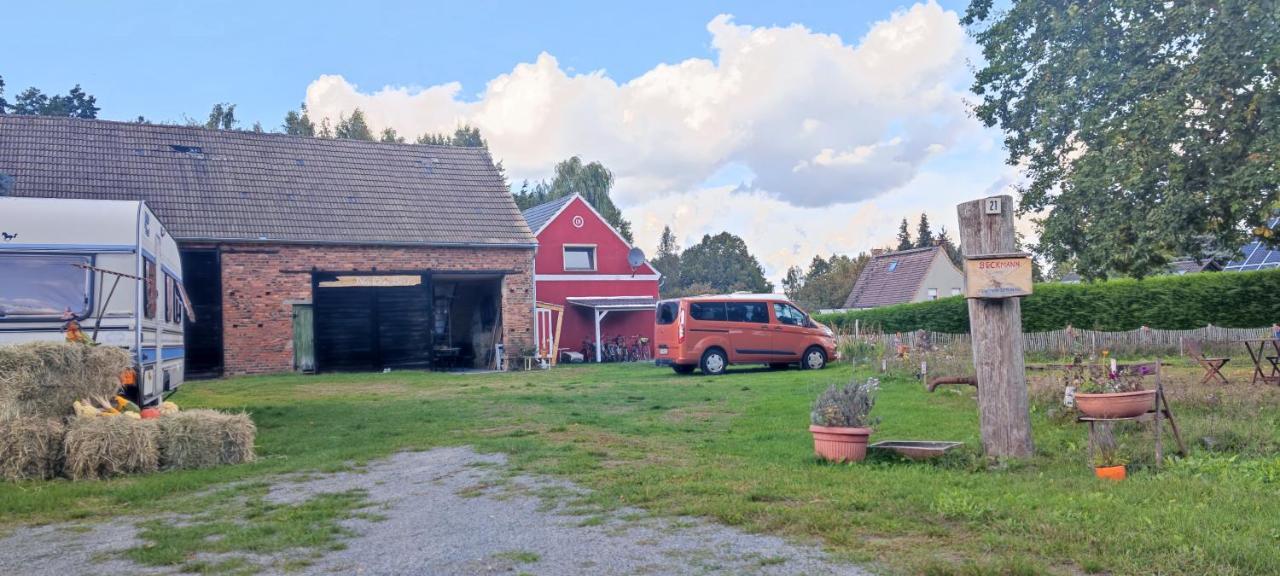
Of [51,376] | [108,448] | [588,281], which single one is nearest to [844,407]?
[108,448]

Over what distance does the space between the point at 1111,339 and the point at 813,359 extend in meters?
7.60

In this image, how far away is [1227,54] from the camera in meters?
12.7

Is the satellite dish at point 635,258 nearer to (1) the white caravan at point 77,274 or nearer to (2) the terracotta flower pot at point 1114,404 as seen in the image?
(1) the white caravan at point 77,274

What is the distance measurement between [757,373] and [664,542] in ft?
54.4

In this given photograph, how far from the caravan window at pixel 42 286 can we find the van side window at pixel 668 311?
1369 centimetres

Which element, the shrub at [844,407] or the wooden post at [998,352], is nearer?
the wooden post at [998,352]

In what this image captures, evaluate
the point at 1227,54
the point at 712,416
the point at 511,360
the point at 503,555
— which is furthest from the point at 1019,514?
the point at 511,360

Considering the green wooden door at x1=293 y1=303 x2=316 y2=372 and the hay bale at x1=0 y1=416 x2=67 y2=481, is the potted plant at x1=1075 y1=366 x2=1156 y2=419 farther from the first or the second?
the green wooden door at x1=293 y1=303 x2=316 y2=372

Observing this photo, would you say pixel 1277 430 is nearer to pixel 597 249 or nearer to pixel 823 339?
pixel 823 339

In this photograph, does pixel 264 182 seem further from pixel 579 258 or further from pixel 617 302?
pixel 617 302

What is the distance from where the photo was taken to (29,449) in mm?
8047

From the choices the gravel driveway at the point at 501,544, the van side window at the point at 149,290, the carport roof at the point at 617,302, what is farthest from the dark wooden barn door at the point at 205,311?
the gravel driveway at the point at 501,544

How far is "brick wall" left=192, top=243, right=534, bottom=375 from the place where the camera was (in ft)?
77.8

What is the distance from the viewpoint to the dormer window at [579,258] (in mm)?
33559
